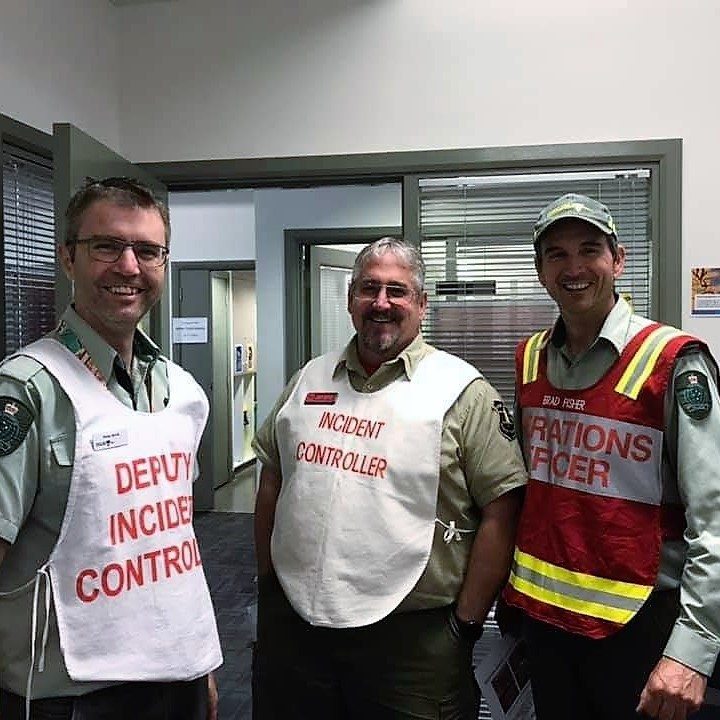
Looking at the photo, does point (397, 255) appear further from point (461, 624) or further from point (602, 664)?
point (602, 664)

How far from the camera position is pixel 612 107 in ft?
7.77

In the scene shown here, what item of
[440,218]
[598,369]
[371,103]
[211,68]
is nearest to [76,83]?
[211,68]

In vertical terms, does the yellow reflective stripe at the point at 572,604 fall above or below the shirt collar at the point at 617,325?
below

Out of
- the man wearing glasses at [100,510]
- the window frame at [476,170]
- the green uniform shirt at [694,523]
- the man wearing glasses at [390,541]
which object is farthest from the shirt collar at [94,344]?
the window frame at [476,170]

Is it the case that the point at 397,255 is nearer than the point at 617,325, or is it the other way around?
the point at 617,325

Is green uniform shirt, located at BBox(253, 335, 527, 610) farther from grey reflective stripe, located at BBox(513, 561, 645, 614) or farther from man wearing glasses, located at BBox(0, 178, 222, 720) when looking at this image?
man wearing glasses, located at BBox(0, 178, 222, 720)

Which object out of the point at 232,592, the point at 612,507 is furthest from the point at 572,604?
the point at 232,592

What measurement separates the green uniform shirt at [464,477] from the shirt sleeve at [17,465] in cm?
75

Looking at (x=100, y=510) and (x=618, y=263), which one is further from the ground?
(x=618, y=263)

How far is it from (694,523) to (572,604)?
28 centimetres

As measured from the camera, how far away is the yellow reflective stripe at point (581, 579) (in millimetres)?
1320

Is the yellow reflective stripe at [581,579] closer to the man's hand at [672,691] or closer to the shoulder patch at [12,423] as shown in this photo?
the man's hand at [672,691]

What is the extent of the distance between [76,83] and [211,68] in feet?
1.53

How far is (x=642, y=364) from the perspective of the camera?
1353 mm
